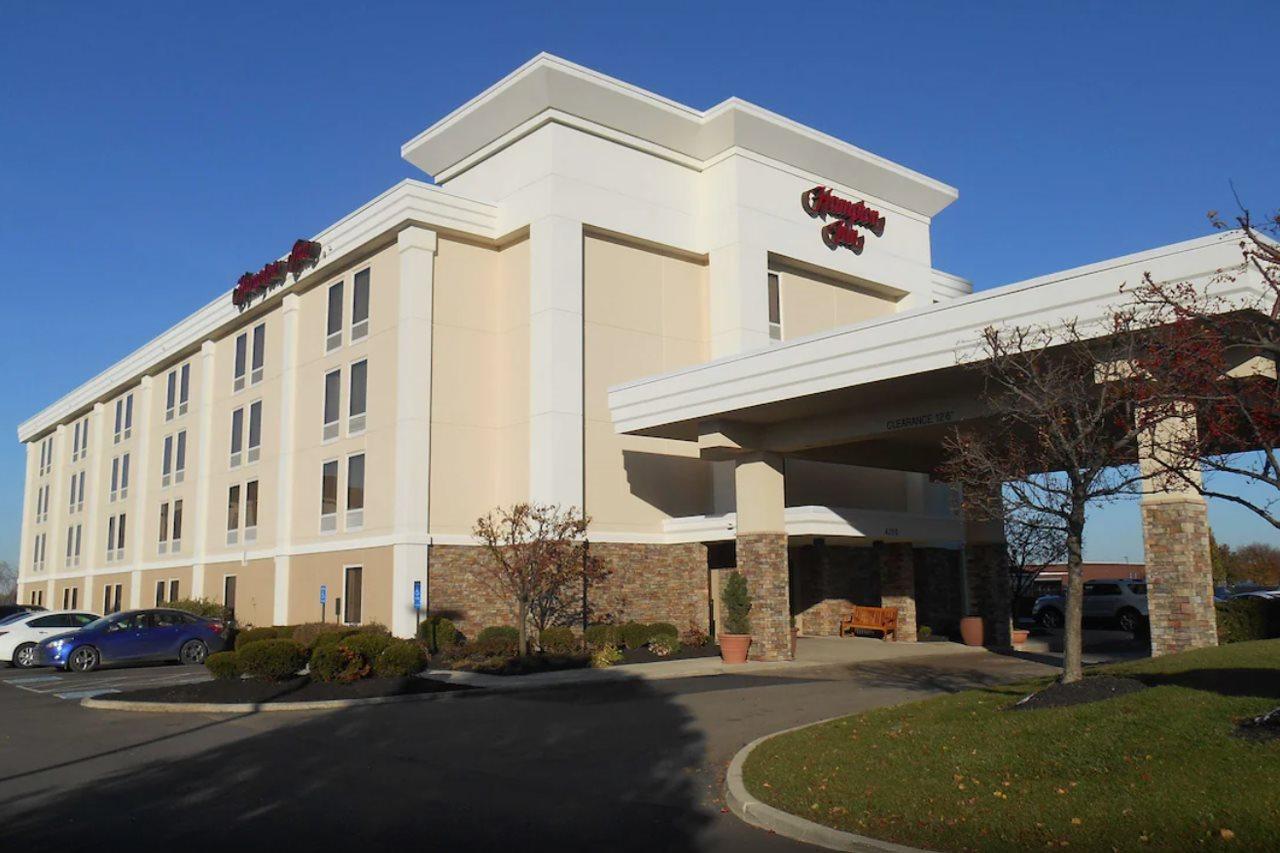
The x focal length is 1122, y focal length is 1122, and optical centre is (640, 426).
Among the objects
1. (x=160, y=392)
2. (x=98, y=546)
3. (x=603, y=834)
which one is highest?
(x=160, y=392)

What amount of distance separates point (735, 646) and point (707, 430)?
5318mm

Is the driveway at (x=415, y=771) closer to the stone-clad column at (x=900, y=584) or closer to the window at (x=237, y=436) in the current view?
the stone-clad column at (x=900, y=584)

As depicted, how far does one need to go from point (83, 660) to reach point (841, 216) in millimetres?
26172

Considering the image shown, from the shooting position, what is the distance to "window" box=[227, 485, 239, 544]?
41041mm

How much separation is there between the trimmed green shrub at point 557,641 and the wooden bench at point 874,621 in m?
10.6

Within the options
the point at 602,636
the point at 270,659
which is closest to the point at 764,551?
the point at 602,636

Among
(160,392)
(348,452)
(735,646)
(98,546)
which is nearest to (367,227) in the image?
(348,452)

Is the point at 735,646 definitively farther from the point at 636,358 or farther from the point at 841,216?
the point at 841,216

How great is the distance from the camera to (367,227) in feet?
109

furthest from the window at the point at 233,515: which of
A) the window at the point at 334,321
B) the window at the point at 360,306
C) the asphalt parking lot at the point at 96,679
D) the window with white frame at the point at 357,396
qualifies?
the asphalt parking lot at the point at 96,679

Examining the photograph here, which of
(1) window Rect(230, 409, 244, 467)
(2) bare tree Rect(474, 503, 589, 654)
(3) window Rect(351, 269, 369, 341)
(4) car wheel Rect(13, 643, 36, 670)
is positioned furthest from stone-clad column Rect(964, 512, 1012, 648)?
(1) window Rect(230, 409, 244, 467)

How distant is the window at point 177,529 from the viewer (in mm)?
46094

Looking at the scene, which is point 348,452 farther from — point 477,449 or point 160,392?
point 160,392

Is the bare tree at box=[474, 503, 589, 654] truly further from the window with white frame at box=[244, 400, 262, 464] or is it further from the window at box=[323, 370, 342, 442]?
the window with white frame at box=[244, 400, 262, 464]
